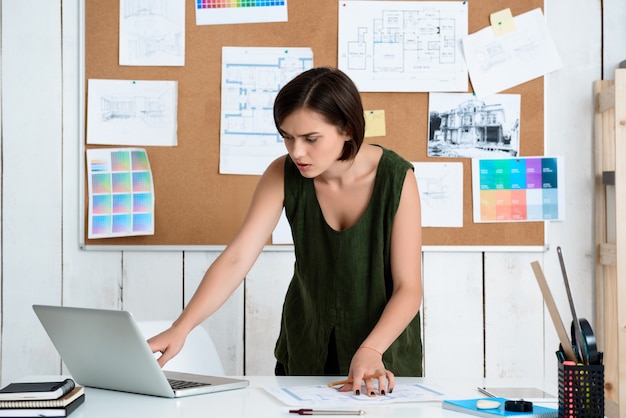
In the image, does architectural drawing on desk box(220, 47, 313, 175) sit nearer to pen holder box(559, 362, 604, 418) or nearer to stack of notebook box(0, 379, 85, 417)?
stack of notebook box(0, 379, 85, 417)

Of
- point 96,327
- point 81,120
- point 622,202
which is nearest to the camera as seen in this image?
point 96,327

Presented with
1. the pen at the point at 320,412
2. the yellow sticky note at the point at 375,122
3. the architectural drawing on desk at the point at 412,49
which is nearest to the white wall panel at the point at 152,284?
the yellow sticky note at the point at 375,122

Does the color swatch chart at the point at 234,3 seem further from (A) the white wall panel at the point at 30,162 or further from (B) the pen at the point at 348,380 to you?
(B) the pen at the point at 348,380

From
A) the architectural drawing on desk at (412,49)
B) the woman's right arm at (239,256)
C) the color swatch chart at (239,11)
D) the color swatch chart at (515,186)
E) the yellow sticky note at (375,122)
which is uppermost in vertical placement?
the color swatch chart at (239,11)

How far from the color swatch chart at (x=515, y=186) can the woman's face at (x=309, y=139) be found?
107 centimetres

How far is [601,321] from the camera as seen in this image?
2.70 m

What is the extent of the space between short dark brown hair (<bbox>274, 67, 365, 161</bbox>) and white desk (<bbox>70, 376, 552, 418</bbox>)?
579 mm

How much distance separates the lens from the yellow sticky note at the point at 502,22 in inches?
106

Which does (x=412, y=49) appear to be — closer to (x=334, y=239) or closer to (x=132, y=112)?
(x=132, y=112)

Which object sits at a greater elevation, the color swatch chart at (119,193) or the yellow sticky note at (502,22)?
the yellow sticky note at (502,22)

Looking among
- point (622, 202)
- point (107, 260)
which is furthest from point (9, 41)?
point (622, 202)

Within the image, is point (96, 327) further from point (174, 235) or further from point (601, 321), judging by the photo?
point (601, 321)

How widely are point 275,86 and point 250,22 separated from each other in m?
0.22

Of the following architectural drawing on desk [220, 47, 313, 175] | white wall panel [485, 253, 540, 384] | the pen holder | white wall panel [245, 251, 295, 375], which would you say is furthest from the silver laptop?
white wall panel [485, 253, 540, 384]
